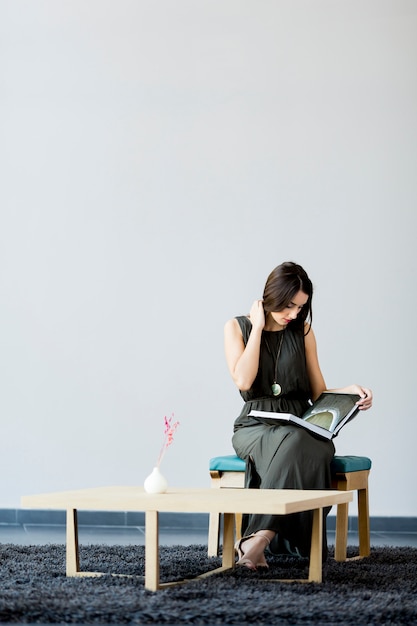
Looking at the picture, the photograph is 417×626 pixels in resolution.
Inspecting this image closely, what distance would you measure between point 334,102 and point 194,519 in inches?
90.3

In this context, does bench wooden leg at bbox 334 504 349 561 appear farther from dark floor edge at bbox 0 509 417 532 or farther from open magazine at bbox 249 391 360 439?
dark floor edge at bbox 0 509 417 532

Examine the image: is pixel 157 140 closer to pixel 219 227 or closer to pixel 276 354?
pixel 219 227

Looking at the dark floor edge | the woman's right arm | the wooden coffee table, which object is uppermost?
the woman's right arm

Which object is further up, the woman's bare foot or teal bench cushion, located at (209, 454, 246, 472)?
teal bench cushion, located at (209, 454, 246, 472)

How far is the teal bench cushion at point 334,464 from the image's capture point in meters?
3.54

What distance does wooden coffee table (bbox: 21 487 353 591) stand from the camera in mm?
2631

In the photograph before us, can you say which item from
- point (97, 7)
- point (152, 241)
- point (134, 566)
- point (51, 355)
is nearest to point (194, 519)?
point (51, 355)

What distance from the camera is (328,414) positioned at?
3.62 m

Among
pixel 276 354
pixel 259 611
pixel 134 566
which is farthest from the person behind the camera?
pixel 276 354

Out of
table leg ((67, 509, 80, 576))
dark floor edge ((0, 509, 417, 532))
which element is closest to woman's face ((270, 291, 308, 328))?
table leg ((67, 509, 80, 576))

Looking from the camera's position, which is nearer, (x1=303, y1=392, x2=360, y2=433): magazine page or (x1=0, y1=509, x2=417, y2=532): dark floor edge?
(x1=303, y1=392, x2=360, y2=433): magazine page

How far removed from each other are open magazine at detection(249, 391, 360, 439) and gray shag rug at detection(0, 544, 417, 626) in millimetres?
474

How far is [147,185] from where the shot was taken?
203 inches

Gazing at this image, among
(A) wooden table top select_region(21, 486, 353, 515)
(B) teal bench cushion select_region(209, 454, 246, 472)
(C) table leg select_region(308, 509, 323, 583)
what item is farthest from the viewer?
(B) teal bench cushion select_region(209, 454, 246, 472)
